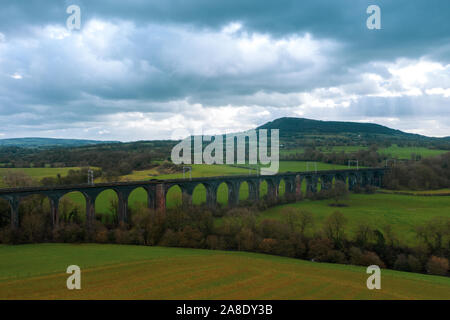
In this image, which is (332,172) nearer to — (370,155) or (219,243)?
(370,155)

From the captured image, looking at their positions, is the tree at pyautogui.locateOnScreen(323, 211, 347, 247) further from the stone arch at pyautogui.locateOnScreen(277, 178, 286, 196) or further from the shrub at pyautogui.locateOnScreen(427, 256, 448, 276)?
the stone arch at pyautogui.locateOnScreen(277, 178, 286, 196)

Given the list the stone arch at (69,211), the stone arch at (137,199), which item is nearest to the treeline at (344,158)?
A: the stone arch at (137,199)

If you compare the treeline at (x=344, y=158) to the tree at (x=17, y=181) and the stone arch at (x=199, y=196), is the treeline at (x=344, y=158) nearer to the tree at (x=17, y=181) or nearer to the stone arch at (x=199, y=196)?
the stone arch at (x=199, y=196)

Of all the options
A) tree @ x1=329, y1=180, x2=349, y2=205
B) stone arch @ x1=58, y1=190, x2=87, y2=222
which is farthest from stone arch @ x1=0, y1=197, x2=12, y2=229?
tree @ x1=329, y1=180, x2=349, y2=205

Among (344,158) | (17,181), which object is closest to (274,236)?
(17,181)
